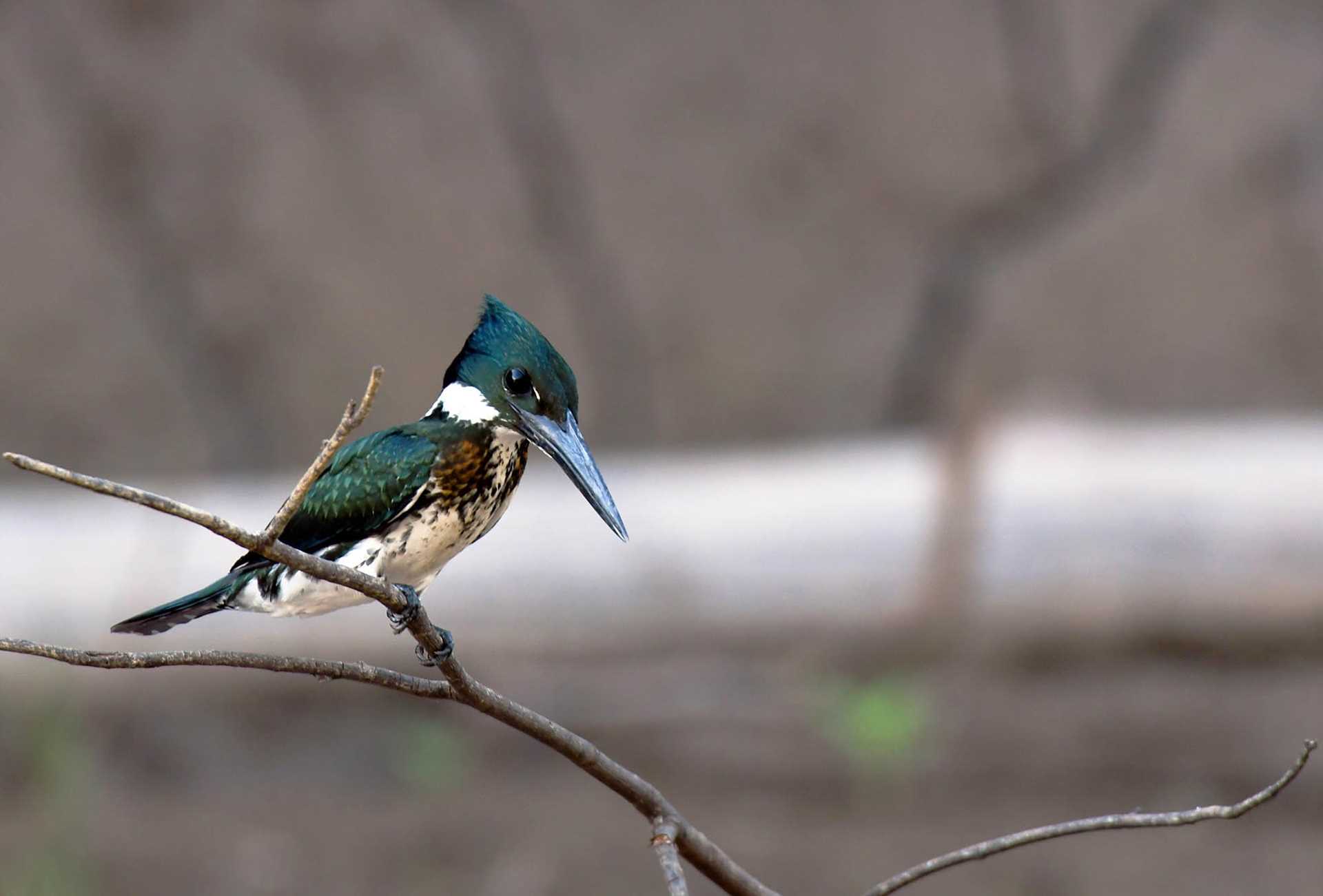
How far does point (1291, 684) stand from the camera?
8.59 feet

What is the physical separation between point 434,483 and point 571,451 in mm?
143

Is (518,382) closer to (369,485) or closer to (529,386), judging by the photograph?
(529,386)

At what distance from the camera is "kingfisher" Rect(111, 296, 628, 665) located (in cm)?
62

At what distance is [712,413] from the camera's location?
3236 mm

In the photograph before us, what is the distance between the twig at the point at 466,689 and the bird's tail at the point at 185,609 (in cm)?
4

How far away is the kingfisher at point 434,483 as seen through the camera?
0.62 metres

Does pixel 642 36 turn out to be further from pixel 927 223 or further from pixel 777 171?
pixel 927 223

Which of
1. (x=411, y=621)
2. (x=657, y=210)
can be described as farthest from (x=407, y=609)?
(x=657, y=210)

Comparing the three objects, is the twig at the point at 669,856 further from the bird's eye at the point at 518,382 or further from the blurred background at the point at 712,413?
the blurred background at the point at 712,413

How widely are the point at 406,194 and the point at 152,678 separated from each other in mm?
1011

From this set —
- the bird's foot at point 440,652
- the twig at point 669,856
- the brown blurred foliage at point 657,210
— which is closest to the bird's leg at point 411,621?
the bird's foot at point 440,652

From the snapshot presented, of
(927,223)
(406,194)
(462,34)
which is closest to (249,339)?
(406,194)

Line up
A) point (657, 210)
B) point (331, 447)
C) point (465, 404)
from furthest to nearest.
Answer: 1. point (657, 210)
2. point (465, 404)
3. point (331, 447)

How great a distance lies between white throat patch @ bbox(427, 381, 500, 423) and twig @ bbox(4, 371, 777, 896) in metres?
0.07
